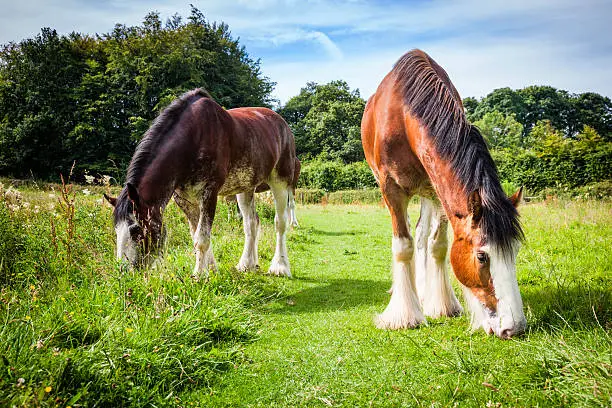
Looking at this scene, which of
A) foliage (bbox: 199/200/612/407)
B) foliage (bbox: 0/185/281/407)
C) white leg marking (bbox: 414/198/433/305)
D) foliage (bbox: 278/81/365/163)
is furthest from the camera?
foliage (bbox: 278/81/365/163)

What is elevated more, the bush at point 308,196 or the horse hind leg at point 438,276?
the horse hind leg at point 438,276

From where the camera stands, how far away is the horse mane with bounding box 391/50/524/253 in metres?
2.98

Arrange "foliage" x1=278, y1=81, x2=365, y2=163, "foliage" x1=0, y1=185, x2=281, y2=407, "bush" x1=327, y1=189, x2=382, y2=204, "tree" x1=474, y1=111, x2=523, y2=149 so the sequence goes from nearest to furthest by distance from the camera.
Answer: "foliage" x1=0, y1=185, x2=281, y2=407 → "bush" x1=327, y1=189, x2=382, y2=204 → "foliage" x1=278, y1=81, x2=365, y2=163 → "tree" x1=474, y1=111, x2=523, y2=149

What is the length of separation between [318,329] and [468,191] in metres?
1.95

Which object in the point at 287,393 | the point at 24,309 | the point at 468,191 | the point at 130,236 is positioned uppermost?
the point at 468,191

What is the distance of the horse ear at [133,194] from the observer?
13.5ft

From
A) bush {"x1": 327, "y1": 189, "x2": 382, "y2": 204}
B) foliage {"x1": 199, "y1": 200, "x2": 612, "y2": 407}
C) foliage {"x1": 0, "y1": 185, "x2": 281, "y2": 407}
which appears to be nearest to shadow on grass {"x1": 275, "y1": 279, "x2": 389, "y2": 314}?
foliage {"x1": 199, "y1": 200, "x2": 612, "y2": 407}

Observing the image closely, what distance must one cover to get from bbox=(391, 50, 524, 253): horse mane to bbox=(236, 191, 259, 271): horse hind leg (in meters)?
3.54

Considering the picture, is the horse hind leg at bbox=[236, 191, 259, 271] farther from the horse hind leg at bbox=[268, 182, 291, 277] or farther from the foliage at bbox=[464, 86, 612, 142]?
the foliage at bbox=[464, 86, 612, 142]

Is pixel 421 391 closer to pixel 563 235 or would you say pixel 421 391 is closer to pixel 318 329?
pixel 318 329

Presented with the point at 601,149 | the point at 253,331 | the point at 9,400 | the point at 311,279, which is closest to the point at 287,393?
the point at 253,331

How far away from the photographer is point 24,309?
3.18 m

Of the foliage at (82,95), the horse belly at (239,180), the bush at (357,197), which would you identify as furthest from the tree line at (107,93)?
the horse belly at (239,180)

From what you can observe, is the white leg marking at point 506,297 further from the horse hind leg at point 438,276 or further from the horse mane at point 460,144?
the horse hind leg at point 438,276
